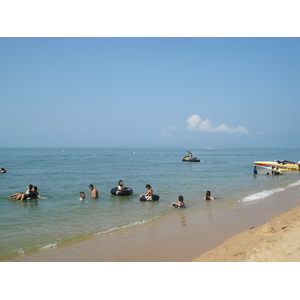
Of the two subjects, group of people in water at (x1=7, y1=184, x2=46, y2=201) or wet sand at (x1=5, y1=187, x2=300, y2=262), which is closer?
wet sand at (x1=5, y1=187, x2=300, y2=262)

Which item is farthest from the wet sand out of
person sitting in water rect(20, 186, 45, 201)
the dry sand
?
person sitting in water rect(20, 186, 45, 201)

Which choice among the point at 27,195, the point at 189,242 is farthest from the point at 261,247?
the point at 27,195

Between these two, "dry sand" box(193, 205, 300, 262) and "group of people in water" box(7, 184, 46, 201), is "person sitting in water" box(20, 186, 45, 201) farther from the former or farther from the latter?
"dry sand" box(193, 205, 300, 262)

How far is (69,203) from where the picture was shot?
55.2 ft

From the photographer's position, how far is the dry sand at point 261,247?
275 inches

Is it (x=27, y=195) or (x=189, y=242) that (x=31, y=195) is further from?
(x=189, y=242)

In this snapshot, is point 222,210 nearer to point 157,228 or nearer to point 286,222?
point 286,222

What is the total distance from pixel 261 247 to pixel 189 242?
2446 millimetres

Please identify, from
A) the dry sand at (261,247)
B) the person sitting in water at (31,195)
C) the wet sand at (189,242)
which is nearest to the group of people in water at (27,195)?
the person sitting in water at (31,195)

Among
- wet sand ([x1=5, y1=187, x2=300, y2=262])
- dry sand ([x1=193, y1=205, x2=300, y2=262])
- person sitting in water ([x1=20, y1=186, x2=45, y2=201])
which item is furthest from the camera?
person sitting in water ([x1=20, y1=186, x2=45, y2=201])

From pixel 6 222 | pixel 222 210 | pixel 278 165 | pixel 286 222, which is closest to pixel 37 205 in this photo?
pixel 6 222

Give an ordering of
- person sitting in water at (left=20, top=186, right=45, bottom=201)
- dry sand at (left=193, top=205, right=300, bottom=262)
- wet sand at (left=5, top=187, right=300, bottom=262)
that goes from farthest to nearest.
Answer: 1. person sitting in water at (left=20, top=186, right=45, bottom=201)
2. wet sand at (left=5, top=187, right=300, bottom=262)
3. dry sand at (left=193, top=205, right=300, bottom=262)

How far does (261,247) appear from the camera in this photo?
783 centimetres

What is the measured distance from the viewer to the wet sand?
7953 millimetres
